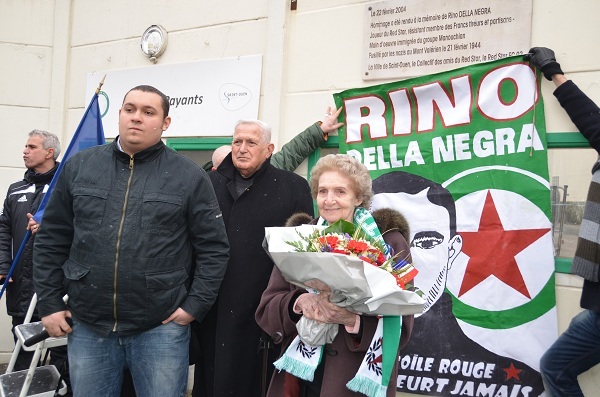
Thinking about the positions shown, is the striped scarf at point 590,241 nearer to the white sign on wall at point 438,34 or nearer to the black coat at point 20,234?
the white sign on wall at point 438,34

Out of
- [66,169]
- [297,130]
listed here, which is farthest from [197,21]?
[66,169]

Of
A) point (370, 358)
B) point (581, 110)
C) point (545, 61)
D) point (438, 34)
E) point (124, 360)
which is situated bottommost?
point (124, 360)

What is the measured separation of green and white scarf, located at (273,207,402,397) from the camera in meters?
1.91

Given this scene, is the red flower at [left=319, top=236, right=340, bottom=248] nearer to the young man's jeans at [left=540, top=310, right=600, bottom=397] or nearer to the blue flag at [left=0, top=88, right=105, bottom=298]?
the young man's jeans at [left=540, top=310, right=600, bottom=397]

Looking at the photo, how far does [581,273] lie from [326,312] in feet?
5.13

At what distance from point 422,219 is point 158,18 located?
3.29 meters

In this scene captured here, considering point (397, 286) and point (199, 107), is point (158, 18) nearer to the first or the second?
point (199, 107)

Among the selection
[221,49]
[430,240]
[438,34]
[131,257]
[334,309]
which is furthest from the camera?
[221,49]

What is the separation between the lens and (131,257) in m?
2.29

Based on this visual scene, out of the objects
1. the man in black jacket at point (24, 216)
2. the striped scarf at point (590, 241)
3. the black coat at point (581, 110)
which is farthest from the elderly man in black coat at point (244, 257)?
the man in black jacket at point (24, 216)

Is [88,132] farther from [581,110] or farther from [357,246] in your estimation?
[581,110]

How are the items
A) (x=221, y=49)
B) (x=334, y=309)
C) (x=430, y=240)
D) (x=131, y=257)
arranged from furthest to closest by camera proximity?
(x=221, y=49) < (x=430, y=240) < (x=131, y=257) < (x=334, y=309)

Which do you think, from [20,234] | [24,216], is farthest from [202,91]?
[20,234]

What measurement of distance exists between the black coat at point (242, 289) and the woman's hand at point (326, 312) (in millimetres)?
873
